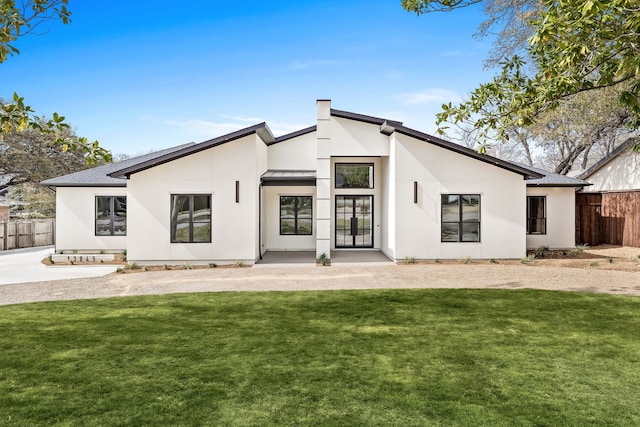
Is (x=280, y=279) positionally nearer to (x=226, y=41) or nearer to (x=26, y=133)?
(x=226, y=41)

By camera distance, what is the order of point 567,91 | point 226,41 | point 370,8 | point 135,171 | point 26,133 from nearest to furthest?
point 567,91 < point 135,171 < point 370,8 < point 226,41 < point 26,133

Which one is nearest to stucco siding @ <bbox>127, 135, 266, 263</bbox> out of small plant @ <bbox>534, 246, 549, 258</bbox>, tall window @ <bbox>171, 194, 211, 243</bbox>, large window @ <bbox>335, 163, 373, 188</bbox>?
tall window @ <bbox>171, 194, 211, 243</bbox>

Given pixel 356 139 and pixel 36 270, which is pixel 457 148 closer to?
pixel 356 139

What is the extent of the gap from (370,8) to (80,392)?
16597 millimetres

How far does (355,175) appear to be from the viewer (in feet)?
60.4

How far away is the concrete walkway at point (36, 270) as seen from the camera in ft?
41.8

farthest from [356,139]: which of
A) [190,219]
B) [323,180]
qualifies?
[190,219]

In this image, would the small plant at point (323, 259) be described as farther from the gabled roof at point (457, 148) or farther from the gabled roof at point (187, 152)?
the gabled roof at point (457, 148)

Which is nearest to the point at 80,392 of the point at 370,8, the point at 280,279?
the point at 280,279

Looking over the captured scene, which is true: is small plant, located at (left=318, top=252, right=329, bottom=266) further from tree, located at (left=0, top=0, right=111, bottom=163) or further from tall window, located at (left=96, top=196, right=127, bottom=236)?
tree, located at (left=0, top=0, right=111, bottom=163)

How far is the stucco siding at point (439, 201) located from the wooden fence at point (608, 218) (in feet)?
21.7

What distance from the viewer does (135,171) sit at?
48.0ft

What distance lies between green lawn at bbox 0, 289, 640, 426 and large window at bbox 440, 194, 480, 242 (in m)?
6.73

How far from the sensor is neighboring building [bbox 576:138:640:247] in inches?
728
